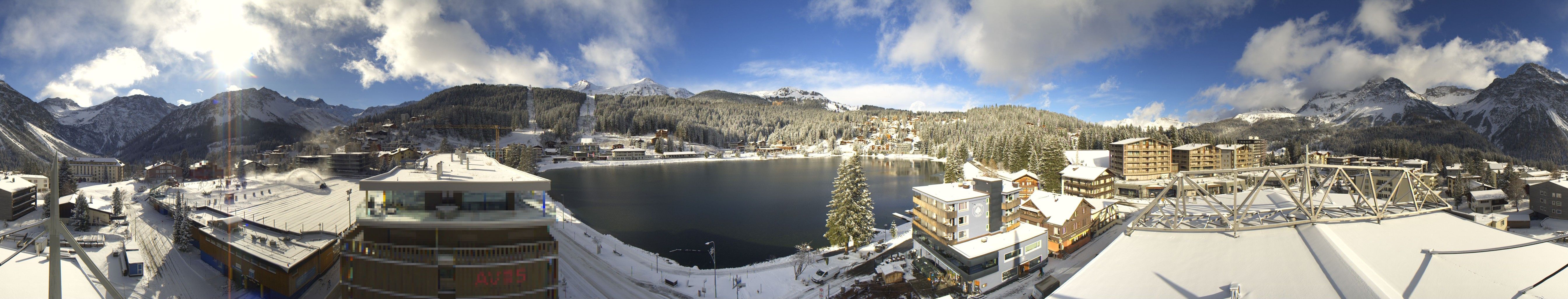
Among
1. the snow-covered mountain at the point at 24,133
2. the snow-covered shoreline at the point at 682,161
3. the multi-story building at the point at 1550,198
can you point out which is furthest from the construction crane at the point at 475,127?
the multi-story building at the point at 1550,198

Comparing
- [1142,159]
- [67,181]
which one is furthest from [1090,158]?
[67,181]

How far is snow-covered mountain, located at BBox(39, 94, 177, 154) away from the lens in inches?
1358

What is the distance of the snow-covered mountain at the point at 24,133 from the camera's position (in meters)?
19.7

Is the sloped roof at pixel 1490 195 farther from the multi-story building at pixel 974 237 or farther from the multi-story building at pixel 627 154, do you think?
the multi-story building at pixel 627 154

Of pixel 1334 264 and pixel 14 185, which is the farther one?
pixel 14 185

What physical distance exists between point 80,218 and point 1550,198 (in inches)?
1736

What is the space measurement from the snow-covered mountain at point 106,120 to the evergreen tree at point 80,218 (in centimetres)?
3632

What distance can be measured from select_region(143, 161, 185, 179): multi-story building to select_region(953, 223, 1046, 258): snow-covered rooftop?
34.3 metres

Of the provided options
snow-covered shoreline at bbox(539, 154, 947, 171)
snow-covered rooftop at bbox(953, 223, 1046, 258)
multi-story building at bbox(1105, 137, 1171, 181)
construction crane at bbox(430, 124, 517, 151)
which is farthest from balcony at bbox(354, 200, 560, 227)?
construction crane at bbox(430, 124, 517, 151)

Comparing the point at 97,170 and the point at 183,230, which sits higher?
the point at 97,170

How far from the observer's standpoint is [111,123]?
1592 inches

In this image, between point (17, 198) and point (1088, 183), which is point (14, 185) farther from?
point (1088, 183)

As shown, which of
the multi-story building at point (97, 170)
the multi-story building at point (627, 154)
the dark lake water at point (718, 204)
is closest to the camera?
the dark lake water at point (718, 204)

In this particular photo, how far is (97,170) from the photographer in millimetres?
21625
